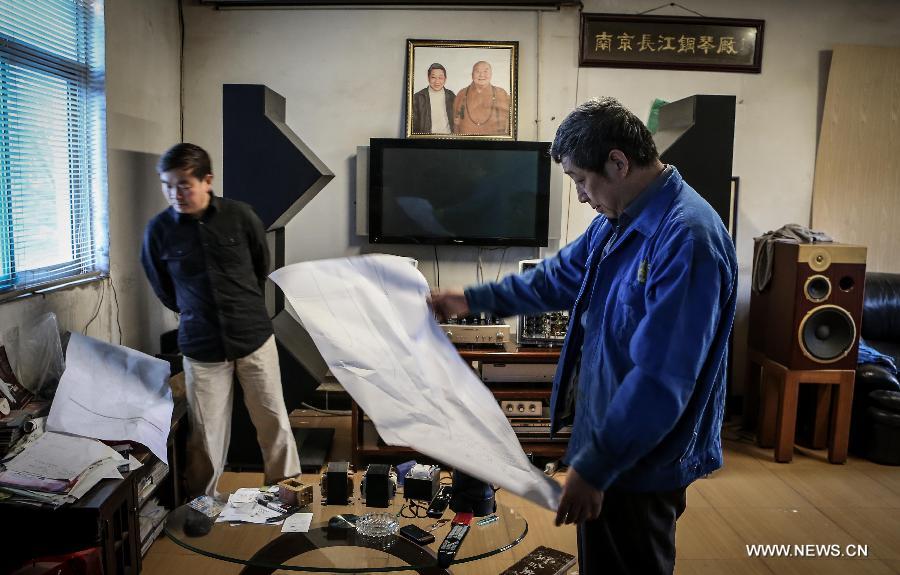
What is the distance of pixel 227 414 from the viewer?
3107 mm

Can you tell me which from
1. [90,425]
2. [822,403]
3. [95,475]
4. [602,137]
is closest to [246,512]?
[95,475]

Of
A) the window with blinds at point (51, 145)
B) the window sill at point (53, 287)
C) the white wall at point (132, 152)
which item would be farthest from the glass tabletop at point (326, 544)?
the white wall at point (132, 152)

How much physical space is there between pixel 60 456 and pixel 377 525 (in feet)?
3.21

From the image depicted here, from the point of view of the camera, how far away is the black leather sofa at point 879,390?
3793 mm

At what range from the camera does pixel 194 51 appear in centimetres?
420

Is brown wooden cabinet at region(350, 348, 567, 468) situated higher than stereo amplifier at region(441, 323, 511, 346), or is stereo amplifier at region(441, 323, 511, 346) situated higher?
stereo amplifier at region(441, 323, 511, 346)

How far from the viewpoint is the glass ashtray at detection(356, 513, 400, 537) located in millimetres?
2047

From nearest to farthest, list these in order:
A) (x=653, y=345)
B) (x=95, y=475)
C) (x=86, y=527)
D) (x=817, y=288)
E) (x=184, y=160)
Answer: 1. (x=653, y=345)
2. (x=86, y=527)
3. (x=95, y=475)
4. (x=184, y=160)
5. (x=817, y=288)

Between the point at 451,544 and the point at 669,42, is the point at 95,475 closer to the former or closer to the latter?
the point at 451,544

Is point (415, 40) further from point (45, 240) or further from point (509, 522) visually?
point (509, 522)

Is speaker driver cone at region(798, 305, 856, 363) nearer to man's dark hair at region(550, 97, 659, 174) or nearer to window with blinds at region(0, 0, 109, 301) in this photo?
man's dark hair at region(550, 97, 659, 174)

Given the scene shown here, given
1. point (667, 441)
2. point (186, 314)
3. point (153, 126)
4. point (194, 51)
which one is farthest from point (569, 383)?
point (194, 51)

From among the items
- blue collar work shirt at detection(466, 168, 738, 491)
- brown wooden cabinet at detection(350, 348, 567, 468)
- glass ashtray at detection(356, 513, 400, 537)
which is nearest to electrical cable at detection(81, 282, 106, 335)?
brown wooden cabinet at detection(350, 348, 567, 468)

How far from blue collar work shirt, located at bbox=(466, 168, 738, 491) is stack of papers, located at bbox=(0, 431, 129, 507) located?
4.69 feet
